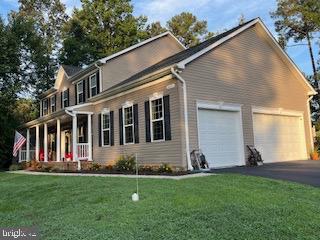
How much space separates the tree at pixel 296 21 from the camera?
88.6ft

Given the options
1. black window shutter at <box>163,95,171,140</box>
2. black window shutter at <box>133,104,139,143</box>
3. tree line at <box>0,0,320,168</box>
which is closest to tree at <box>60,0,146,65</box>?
tree line at <box>0,0,320,168</box>

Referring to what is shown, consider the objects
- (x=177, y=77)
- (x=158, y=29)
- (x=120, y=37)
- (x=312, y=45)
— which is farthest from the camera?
(x=158, y=29)

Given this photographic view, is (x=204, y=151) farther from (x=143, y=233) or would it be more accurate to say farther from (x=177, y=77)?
(x=143, y=233)

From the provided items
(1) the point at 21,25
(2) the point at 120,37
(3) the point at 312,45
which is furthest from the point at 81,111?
(3) the point at 312,45

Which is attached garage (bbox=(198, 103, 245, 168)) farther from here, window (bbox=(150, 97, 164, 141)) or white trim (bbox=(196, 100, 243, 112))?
window (bbox=(150, 97, 164, 141))

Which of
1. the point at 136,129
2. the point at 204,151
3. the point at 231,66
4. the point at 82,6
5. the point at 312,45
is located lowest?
the point at 204,151

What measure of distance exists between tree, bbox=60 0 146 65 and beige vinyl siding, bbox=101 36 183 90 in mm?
13118

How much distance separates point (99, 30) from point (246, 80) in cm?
2456

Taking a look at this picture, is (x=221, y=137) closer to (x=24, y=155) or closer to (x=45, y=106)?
(x=24, y=155)

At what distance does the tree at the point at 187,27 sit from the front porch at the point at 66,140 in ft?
65.5

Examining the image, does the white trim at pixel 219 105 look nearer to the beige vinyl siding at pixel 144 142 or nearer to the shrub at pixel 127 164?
the beige vinyl siding at pixel 144 142

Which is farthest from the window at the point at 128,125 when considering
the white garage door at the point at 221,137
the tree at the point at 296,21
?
the tree at the point at 296,21

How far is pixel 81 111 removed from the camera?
17.7 metres

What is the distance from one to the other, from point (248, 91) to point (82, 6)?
26.8 m
